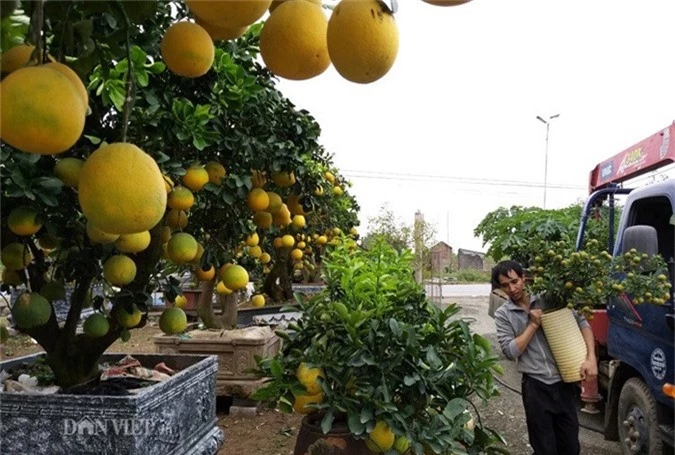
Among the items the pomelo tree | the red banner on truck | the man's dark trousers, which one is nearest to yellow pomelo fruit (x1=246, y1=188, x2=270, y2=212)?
the pomelo tree

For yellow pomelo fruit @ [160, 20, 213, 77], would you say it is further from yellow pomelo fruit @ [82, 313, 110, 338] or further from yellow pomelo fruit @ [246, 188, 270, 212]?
yellow pomelo fruit @ [82, 313, 110, 338]

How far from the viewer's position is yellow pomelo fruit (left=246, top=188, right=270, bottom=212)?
9.20 feet

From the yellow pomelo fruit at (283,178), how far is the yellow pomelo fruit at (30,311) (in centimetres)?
121

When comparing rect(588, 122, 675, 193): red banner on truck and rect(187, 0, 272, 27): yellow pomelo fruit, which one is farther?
rect(588, 122, 675, 193): red banner on truck

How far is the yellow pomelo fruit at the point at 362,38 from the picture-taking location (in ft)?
2.32

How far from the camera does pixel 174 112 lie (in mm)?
2303

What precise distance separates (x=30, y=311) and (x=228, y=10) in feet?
6.95

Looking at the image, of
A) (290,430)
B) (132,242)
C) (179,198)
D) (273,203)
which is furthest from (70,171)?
Result: (290,430)

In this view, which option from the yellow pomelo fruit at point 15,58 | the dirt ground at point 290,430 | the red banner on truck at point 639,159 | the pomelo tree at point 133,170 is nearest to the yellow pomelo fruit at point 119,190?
the pomelo tree at point 133,170

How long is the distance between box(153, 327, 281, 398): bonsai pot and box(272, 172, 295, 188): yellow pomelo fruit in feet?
7.97

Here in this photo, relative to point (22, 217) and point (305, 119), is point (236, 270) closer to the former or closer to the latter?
point (305, 119)

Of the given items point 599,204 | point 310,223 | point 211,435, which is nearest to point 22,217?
point 211,435

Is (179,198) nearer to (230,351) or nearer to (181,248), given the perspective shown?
(181,248)

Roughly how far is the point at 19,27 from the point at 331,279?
194 cm
